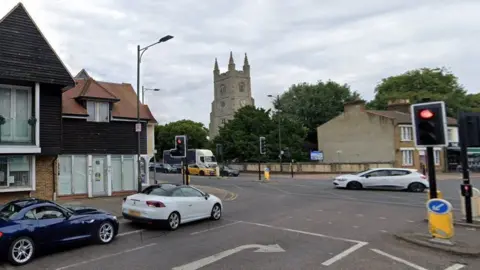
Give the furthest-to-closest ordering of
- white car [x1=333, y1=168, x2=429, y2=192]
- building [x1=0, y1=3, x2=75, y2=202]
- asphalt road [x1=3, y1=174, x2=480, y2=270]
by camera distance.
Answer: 1. white car [x1=333, y1=168, x2=429, y2=192]
2. building [x1=0, y1=3, x2=75, y2=202]
3. asphalt road [x1=3, y1=174, x2=480, y2=270]

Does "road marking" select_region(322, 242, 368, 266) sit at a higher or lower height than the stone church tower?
lower

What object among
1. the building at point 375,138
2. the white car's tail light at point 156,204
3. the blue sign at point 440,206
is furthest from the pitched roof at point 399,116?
the white car's tail light at point 156,204

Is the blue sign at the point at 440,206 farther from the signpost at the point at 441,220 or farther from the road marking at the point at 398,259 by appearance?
the road marking at the point at 398,259

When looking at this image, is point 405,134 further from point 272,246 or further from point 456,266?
point 456,266

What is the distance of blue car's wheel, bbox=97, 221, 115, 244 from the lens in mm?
10297

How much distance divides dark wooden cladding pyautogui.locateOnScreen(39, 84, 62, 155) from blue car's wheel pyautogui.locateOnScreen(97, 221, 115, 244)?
349 inches

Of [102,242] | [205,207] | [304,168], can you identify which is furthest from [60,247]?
[304,168]

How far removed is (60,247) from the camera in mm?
9664

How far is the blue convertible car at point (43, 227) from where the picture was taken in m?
8.34

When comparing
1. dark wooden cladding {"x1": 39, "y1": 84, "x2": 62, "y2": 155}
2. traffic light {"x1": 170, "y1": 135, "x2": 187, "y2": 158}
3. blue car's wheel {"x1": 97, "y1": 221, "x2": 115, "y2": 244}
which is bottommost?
blue car's wheel {"x1": 97, "y1": 221, "x2": 115, "y2": 244}

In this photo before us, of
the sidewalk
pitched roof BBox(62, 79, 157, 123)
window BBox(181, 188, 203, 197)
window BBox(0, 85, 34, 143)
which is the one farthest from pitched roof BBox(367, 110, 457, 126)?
window BBox(0, 85, 34, 143)

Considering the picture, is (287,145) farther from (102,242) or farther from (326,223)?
(102,242)

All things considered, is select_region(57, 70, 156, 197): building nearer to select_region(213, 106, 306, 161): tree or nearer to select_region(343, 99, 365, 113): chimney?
select_region(213, 106, 306, 161): tree

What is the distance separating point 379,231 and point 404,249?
89.7 inches
